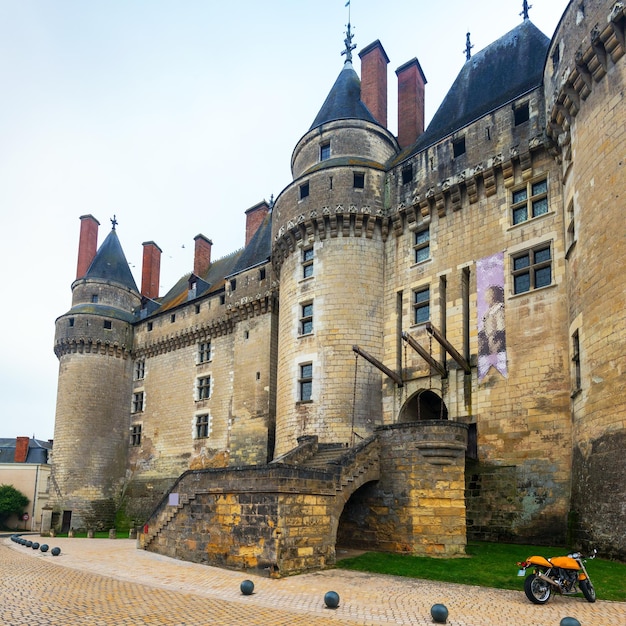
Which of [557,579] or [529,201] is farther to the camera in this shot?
[529,201]

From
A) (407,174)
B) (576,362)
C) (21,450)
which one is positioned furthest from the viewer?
(21,450)

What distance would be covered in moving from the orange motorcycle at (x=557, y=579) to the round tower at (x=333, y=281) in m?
11.4

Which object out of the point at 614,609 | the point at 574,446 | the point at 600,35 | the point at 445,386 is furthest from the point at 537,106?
the point at 614,609

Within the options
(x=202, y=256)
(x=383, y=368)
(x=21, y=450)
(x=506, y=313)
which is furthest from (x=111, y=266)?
(x=506, y=313)

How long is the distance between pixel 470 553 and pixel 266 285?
16853mm

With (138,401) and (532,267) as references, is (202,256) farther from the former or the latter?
(532,267)

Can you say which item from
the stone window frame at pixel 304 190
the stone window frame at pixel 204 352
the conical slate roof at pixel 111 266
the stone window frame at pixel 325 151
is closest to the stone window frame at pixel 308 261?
the stone window frame at pixel 304 190

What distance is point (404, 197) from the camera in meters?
23.6

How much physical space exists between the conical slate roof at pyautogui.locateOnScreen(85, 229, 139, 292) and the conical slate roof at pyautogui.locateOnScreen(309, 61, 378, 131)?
1867 cm

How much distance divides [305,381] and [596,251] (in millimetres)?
11604

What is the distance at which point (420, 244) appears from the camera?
901 inches

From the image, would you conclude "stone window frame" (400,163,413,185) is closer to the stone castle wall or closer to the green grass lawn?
the stone castle wall

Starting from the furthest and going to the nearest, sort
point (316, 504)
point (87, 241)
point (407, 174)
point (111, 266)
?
point (87, 241), point (111, 266), point (407, 174), point (316, 504)

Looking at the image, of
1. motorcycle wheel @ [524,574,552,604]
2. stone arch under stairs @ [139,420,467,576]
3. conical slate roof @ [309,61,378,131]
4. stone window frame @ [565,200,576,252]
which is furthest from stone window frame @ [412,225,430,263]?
motorcycle wheel @ [524,574,552,604]
